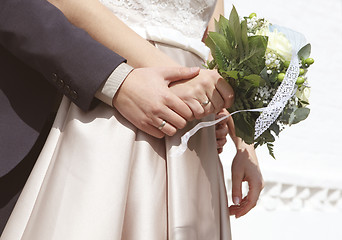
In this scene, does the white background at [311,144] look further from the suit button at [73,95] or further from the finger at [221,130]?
the suit button at [73,95]

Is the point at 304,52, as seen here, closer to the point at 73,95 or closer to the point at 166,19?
the point at 166,19

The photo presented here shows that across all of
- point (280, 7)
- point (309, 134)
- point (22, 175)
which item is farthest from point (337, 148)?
point (22, 175)

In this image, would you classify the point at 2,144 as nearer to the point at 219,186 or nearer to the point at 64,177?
the point at 64,177

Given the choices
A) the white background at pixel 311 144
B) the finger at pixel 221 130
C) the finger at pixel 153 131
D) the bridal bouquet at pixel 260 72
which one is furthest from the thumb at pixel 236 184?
the white background at pixel 311 144

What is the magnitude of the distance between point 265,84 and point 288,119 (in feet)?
0.31

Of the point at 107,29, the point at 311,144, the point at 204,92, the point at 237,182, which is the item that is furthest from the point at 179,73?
the point at 311,144

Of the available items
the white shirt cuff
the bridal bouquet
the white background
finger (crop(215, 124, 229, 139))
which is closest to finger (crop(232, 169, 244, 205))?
finger (crop(215, 124, 229, 139))

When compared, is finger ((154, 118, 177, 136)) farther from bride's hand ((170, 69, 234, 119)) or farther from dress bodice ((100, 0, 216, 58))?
dress bodice ((100, 0, 216, 58))

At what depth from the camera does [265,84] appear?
0.95 metres

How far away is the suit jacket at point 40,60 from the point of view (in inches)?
34.8

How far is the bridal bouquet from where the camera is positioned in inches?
36.4

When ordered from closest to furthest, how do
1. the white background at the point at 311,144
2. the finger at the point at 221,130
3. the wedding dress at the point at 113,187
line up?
1. the wedding dress at the point at 113,187
2. the finger at the point at 221,130
3. the white background at the point at 311,144

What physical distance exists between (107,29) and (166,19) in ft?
0.58

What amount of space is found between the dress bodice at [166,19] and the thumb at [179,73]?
0.15 metres
